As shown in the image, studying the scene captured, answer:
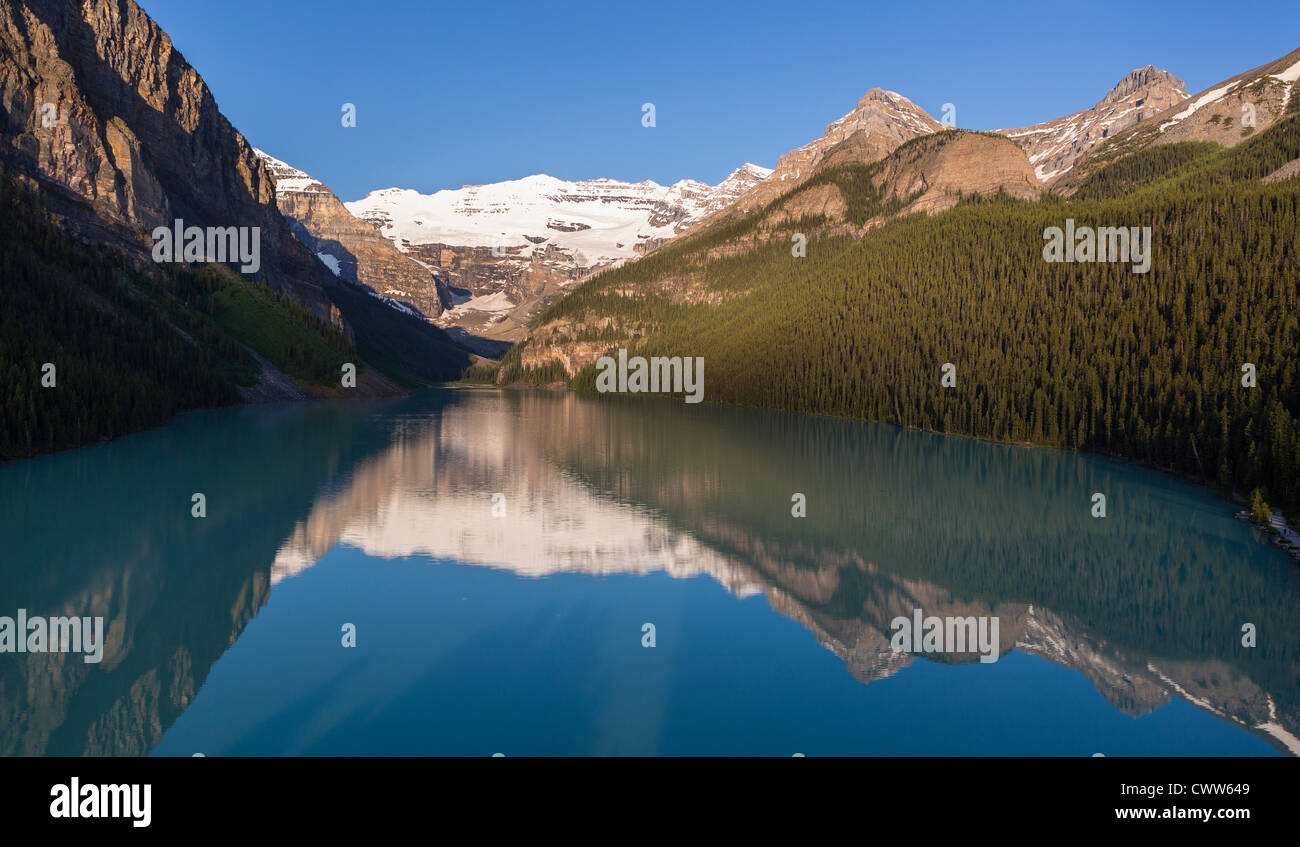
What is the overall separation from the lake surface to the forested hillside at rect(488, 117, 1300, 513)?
1026cm

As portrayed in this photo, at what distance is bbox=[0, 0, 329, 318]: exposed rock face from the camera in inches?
4953

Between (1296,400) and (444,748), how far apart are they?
170ft

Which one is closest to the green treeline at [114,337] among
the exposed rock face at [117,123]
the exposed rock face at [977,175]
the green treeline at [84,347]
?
the green treeline at [84,347]

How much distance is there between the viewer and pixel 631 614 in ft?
70.0

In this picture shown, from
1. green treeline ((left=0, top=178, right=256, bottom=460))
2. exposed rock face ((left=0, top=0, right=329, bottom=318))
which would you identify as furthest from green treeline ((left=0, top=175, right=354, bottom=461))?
exposed rock face ((left=0, top=0, right=329, bottom=318))

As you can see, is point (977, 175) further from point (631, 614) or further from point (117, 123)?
point (631, 614)

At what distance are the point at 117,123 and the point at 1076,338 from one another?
16497 centimetres

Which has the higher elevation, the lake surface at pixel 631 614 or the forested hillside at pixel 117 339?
the forested hillside at pixel 117 339

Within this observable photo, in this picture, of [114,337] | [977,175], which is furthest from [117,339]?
[977,175]

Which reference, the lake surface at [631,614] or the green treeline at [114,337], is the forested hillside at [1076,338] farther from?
the green treeline at [114,337]

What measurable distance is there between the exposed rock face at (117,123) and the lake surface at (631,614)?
113m

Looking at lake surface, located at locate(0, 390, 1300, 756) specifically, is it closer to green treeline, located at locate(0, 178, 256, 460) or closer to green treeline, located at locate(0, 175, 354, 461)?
green treeline, located at locate(0, 178, 256, 460)

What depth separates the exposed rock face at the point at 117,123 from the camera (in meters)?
126
